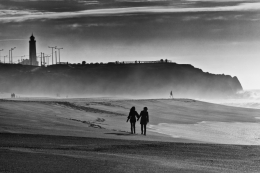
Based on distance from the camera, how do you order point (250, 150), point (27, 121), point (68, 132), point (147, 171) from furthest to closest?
point (27, 121) → point (68, 132) → point (250, 150) → point (147, 171)

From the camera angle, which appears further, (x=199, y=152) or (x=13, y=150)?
(x=199, y=152)

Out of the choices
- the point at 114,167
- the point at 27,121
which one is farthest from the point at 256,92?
the point at 114,167

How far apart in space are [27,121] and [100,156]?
40.2ft

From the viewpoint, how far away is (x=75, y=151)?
670 inches

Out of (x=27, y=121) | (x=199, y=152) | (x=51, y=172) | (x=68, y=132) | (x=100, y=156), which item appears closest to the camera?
(x=51, y=172)

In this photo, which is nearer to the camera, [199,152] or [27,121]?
[199,152]

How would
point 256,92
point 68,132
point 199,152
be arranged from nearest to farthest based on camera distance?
1. point 199,152
2. point 68,132
3. point 256,92

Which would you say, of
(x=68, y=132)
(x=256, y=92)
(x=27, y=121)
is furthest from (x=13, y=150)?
(x=256, y=92)

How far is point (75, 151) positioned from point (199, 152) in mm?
4441

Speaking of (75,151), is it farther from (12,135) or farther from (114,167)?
(12,135)

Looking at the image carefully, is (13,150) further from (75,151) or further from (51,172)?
(51,172)

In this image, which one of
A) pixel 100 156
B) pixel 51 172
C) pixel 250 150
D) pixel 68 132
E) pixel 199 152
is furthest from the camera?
pixel 68 132

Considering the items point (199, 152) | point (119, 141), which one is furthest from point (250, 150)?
point (119, 141)

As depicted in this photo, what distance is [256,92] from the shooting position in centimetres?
17262
